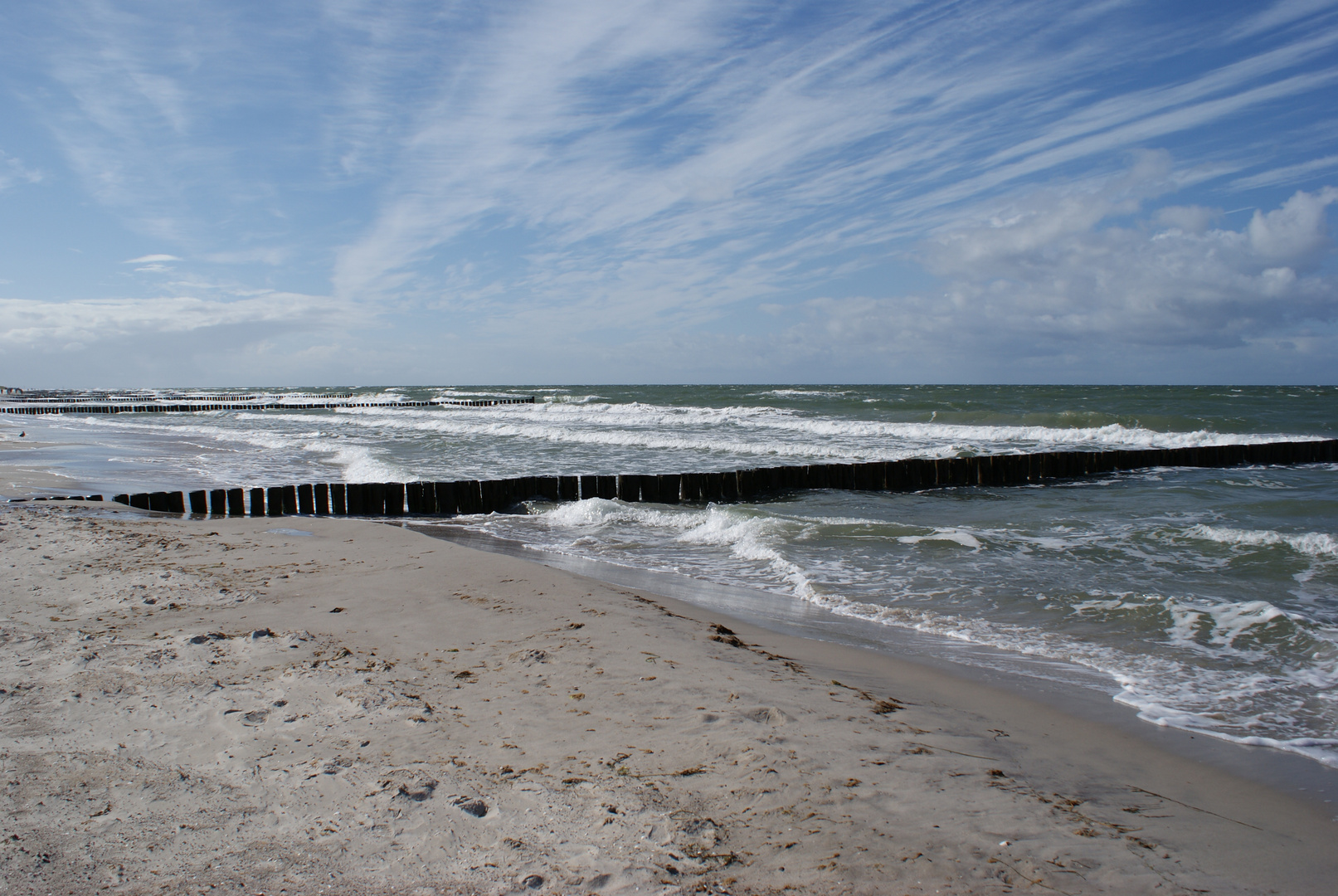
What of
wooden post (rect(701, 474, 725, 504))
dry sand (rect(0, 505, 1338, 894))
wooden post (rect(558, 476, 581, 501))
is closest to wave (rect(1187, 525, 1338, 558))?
dry sand (rect(0, 505, 1338, 894))

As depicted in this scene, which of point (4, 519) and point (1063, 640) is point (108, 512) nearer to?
point (4, 519)

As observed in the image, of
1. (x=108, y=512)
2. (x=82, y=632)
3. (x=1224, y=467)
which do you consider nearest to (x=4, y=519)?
(x=108, y=512)

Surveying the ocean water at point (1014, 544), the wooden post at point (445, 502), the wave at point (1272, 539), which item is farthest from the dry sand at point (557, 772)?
the wooden post at point (445, 502)

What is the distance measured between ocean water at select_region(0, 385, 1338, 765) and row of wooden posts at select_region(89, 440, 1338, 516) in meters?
0.60

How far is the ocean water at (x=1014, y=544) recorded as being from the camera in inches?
193

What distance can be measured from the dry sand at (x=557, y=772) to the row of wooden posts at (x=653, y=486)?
629cm

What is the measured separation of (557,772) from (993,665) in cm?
331

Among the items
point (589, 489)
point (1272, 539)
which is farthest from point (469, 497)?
point (1272, 539)

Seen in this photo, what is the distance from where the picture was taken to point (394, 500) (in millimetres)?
11773

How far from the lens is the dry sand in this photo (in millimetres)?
2320

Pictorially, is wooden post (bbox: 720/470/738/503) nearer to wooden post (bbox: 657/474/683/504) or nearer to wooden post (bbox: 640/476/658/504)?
wooden post (bbox: 657/474/683/504)

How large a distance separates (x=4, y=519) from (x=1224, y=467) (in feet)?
70.7

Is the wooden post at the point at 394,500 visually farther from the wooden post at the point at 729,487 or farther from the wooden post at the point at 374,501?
the wooden post at the point at 729,487

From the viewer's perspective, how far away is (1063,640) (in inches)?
214
